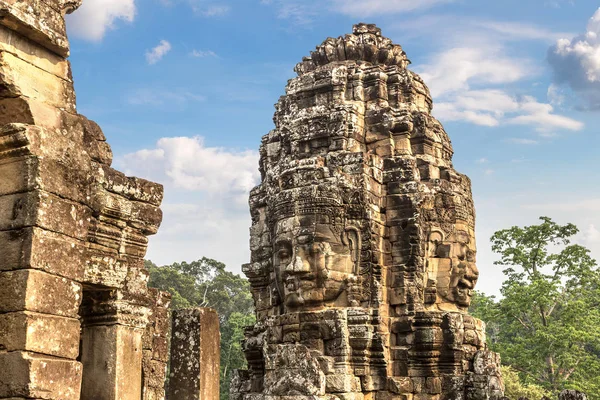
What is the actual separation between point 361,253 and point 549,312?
12.9 meters

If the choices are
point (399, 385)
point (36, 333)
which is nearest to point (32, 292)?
point (36, 333)

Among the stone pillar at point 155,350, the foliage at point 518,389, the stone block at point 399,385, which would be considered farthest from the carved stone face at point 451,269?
the foliage at point 518,389

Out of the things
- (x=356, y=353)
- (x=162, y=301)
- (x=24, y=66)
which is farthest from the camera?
(x=356, y=353)

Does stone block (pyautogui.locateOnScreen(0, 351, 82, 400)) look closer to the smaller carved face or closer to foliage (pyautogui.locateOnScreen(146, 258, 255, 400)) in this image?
the smaller carved face

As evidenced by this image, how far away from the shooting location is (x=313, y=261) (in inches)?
510

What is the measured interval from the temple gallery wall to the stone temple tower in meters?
0.03

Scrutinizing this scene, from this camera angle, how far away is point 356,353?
12797 mm

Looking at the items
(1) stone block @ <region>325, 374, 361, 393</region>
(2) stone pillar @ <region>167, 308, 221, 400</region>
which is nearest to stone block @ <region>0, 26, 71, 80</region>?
(2) stone pillar @ <region>167, 308, 221, 400</region>

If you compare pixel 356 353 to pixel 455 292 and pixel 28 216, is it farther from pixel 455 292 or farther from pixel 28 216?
pixel 28 216

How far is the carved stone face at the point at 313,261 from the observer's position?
12961mm

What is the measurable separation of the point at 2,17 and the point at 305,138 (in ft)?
33.5

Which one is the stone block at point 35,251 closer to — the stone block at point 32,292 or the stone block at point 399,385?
the stone block at point 32,292

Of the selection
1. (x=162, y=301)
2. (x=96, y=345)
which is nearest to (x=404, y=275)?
(x=162, y=301)

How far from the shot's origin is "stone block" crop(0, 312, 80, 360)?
14.9ft
